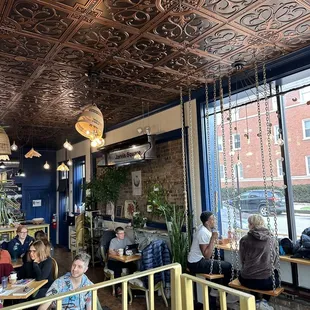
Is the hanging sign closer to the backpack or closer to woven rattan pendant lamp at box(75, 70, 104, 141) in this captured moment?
woven rattan pendant lamp at box(75, 70, 104, 141)

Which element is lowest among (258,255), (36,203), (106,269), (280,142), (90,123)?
(106,269)

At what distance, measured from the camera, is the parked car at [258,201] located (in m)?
3.70

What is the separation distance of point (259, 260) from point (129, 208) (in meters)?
3.36

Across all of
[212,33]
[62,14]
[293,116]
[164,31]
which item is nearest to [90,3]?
[62,14]

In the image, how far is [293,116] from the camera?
363cm

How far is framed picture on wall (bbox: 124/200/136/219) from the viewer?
5.89m

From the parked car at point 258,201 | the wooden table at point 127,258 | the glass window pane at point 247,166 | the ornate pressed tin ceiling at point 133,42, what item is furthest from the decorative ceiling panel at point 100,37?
the wooden table at point 127,258

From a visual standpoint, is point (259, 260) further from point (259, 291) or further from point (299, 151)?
point (299, 151)

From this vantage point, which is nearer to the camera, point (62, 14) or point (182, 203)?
point (62, 14)

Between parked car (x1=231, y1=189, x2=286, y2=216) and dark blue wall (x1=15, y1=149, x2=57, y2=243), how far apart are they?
762cm

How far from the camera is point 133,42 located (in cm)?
277

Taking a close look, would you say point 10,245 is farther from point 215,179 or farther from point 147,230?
point 215,179

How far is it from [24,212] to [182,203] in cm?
684

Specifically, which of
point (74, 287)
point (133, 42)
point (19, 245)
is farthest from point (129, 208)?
point (133, 42)
